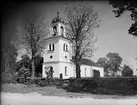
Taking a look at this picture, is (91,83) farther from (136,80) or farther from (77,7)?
(77,7)

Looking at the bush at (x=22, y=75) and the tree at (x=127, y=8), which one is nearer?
the tree at (x=127, y=8)

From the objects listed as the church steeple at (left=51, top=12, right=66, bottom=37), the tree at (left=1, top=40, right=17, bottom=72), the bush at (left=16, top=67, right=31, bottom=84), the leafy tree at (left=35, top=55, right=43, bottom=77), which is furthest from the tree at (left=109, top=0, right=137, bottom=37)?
the leafy tree at (left=35, top=55, right=43, bottom=77)

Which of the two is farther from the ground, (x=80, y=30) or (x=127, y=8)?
(x=127, y=8)

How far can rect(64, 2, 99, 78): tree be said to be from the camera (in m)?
5.94

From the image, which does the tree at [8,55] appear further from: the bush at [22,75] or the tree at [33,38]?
the tree at [33,38]

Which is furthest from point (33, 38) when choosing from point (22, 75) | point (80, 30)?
point (80, 30)

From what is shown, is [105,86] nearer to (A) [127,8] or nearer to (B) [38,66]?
(A) [127,8]

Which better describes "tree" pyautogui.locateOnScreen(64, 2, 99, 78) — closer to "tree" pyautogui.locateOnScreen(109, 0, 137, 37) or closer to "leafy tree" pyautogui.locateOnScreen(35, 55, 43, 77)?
"tree" pyautogui.locateOnScreen(109, 0, 137, 37)

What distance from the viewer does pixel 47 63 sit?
11.1m

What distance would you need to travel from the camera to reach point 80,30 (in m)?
6.42

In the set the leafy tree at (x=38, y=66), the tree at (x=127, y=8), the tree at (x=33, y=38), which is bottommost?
the leafy tree at (x=38, y=66)

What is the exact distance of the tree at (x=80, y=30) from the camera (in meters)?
5.94

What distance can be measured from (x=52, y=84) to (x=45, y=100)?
92.3 inches

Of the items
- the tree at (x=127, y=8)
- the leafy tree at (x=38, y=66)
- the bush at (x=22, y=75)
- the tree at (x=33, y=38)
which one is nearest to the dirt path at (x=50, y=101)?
the bush at (x=22, y=75)
